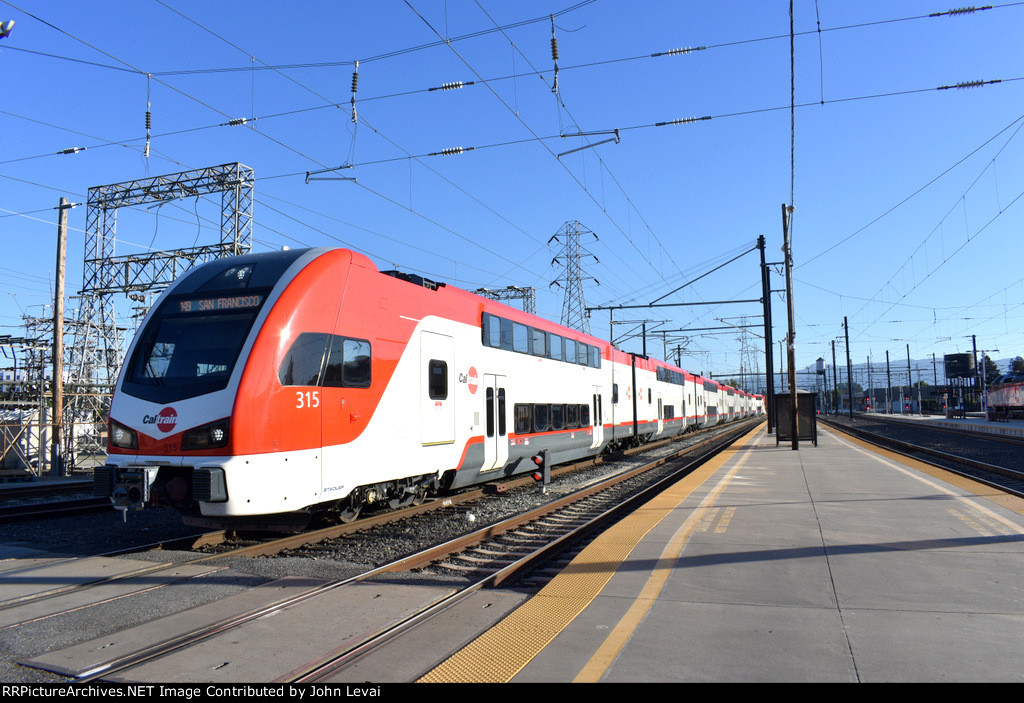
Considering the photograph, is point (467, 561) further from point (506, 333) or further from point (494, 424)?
point (506, 333)

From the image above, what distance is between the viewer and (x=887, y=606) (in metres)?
5.16

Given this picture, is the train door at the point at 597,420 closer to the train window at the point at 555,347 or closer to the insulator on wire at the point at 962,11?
the train window at the point at 555,347

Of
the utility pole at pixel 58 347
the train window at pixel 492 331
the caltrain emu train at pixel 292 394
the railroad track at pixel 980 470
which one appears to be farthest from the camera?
the utility pole at pixel 58 347

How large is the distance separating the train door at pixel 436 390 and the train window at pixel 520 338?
298 cm

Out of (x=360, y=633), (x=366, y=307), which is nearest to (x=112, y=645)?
(x=360, y=633)

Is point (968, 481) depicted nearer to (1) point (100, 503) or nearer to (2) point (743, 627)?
(2) point (743, 627)

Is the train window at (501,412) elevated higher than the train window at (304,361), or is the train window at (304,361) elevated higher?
the train window at (304,361)

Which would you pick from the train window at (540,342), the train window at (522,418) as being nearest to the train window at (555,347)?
the train window at (540,342)

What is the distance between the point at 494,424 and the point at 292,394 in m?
5.83

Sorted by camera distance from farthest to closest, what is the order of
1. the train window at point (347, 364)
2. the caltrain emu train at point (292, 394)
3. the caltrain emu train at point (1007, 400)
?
the caltrain emu train at point (1007, 400) → the train window at point (347, 364) → the caltrain emu train at point (292, 394)

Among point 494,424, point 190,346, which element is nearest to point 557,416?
point 494,424

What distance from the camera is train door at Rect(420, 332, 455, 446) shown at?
412 inches

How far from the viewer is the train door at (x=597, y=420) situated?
2006 cm
